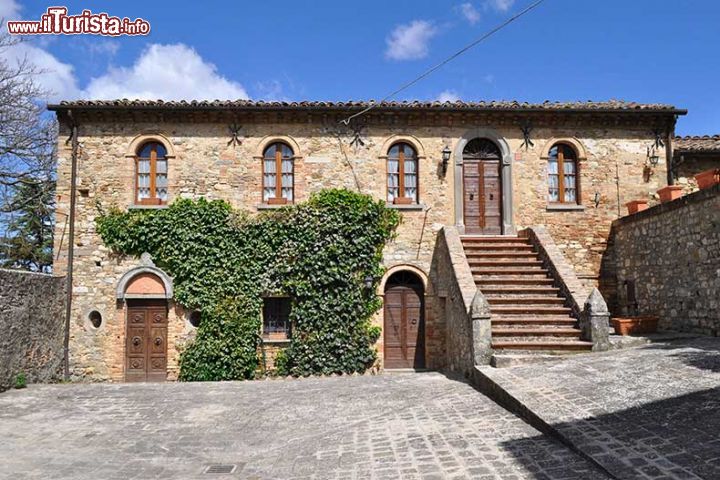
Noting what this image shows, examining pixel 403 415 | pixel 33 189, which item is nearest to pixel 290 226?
pixel 403 415

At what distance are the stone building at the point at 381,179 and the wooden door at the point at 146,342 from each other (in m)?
0.02

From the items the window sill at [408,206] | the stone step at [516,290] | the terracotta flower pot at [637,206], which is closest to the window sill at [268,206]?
the window sill at [408,206]

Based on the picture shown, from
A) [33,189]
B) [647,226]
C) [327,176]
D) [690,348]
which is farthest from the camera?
[33,189]

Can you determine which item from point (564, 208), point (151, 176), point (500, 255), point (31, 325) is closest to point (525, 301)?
point (500, 255)

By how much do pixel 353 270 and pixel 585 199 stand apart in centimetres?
636

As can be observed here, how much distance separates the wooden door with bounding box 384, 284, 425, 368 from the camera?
12664 mm

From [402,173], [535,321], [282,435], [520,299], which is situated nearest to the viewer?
[282,435]

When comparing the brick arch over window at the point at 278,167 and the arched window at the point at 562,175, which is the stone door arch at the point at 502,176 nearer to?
the arched window at the point at 562,175

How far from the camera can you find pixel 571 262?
13133 mm

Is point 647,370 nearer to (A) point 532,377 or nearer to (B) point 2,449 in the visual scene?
(A) point 532,377

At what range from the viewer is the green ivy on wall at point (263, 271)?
12008 mm

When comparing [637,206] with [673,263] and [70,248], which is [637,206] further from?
[70,248]

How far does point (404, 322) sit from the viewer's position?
41.9 feet

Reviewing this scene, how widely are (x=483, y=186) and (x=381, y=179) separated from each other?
2.73m
